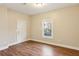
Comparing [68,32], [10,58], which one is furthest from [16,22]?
[68,32]

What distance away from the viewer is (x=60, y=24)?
149cm

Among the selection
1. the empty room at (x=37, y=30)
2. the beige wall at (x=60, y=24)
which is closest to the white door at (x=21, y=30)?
the empty room at (x=37, y=30)

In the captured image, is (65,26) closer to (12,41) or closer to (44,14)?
(44,14)

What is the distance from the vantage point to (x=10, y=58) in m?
0.89

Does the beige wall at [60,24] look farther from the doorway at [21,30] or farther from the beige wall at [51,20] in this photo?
the doorway at [21,30]

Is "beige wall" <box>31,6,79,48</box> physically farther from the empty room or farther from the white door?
the white door

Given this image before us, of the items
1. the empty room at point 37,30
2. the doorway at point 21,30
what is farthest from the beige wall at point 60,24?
the doorway at point 21,30

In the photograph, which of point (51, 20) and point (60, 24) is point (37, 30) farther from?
point (60, 24)

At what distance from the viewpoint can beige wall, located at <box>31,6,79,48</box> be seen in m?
1.32

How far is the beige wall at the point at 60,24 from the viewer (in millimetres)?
1321

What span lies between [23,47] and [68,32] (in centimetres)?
93

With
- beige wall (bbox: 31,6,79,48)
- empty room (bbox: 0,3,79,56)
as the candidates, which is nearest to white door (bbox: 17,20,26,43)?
empty room (bbox: 0,3,79,56)

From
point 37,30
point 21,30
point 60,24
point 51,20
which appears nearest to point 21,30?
point 21,30

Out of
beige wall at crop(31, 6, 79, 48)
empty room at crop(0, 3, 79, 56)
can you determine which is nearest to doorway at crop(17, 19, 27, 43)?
empty room at crop(0, 3, 79, 56)
